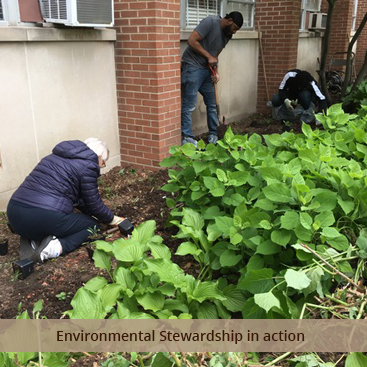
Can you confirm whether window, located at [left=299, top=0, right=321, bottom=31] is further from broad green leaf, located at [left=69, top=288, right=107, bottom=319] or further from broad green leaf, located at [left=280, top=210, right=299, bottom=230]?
broad green leaf, located at [left=69, top=288, right=107, bottom=319]

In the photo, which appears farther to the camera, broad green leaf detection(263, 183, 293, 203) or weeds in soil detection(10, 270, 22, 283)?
weeds in soil detection(10, 270, 22, 283)

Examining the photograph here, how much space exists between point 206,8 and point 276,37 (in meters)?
2.09

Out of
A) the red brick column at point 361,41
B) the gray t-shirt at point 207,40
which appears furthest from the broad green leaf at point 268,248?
the red brick column at point 361,41

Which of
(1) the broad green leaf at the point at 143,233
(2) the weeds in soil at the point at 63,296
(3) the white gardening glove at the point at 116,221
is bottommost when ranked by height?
(2) the weeds in soil at the point at 63,296

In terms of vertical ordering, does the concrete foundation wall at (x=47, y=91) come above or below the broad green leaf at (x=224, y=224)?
above

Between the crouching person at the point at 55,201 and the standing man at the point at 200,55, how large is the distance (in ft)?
8.83

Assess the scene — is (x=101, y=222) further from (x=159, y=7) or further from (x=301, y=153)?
(x=159, y=7)

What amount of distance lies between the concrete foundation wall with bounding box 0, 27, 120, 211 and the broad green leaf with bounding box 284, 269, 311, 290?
3103 mm

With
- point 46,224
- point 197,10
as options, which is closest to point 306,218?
point 46,224

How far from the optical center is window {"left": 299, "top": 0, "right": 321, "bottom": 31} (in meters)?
10.3

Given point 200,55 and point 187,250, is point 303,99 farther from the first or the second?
point 187,250

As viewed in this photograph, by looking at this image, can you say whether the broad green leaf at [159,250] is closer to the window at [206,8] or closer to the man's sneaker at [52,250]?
the man's sneaker at [52,250]

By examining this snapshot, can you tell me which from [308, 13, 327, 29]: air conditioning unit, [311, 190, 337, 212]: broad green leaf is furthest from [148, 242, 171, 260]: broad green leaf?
[308, 13, 327, 29]: air conditioning unit

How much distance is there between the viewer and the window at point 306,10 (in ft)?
33.9
